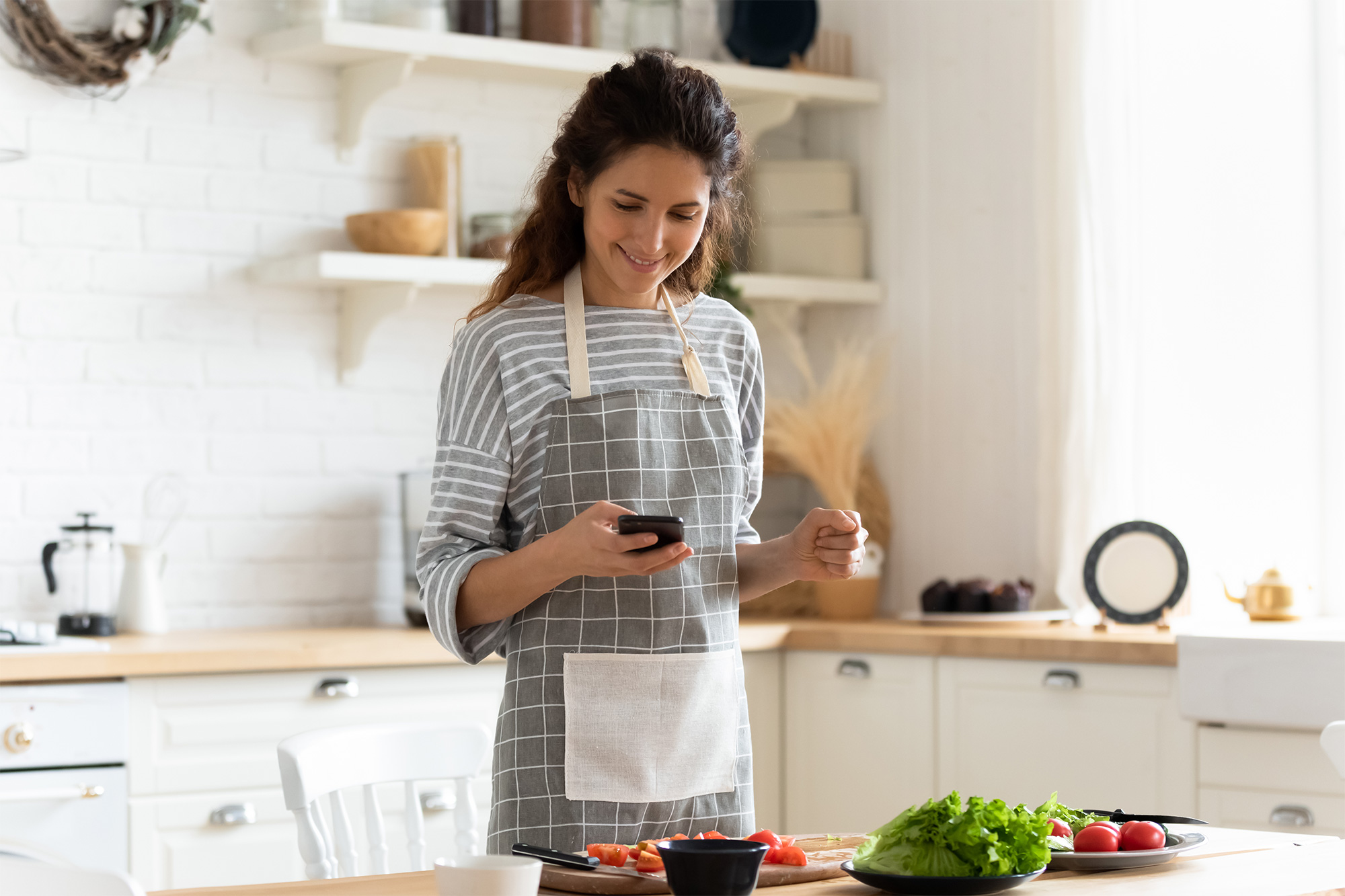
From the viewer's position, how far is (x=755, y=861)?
1230mm

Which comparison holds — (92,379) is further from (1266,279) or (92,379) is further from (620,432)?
(1266,279)

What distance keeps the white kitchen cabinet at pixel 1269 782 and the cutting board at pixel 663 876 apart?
57.0 inches

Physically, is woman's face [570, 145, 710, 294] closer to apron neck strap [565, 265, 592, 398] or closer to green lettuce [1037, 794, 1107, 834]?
apron neck strap [565, 265, 592, 398]

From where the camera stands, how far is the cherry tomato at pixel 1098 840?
1.45 m

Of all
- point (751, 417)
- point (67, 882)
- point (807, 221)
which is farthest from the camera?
point (807, 221)

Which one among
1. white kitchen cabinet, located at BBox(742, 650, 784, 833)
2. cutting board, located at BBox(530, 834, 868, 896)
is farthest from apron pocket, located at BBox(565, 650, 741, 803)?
white kitchen cabinet, located at BBox(742, 650, 784, 833)

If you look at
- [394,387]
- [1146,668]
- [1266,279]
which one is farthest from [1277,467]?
[394,387]

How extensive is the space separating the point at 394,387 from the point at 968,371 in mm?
1360

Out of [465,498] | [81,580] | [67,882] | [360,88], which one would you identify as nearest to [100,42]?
[360,88]

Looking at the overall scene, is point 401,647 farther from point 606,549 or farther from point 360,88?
point 606,549

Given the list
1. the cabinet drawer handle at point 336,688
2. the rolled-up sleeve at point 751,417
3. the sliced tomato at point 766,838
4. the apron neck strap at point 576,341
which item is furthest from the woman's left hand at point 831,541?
the cabinet drawer handle at point 336,688

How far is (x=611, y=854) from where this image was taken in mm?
1370

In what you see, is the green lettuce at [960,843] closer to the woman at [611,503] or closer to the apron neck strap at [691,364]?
the woman at [611,503]

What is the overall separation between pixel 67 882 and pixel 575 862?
44 centimetres
